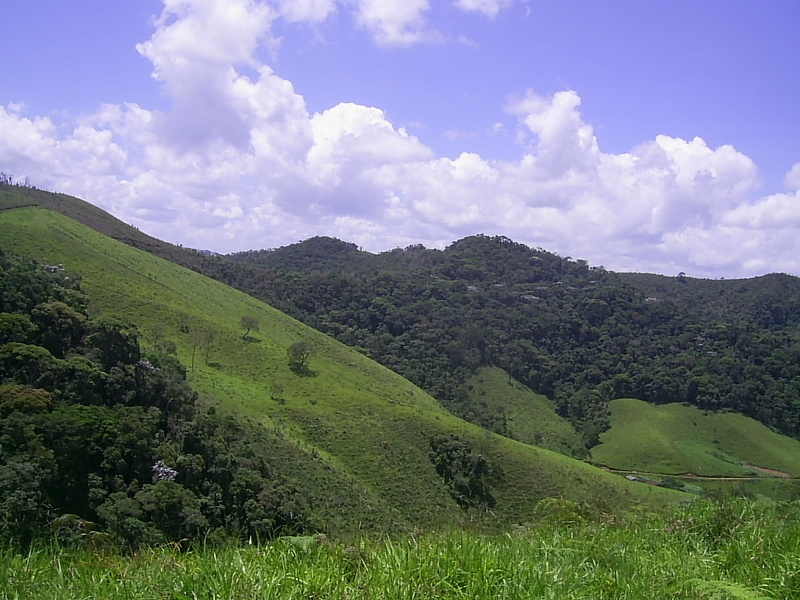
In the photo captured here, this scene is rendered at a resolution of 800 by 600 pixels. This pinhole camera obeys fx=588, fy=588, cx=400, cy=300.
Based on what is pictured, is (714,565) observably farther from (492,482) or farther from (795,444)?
(795,444)

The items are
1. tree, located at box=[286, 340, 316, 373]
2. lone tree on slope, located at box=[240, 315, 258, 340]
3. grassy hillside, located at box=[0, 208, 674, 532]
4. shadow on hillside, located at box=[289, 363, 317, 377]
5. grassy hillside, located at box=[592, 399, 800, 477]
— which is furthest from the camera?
grassy hillside, located at box=[592, 399, 800, 477]

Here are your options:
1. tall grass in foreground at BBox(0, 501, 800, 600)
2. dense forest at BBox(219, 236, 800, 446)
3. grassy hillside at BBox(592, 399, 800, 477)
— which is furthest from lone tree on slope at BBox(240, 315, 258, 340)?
tall grass in foreground at BBox(0, 501, 800, 600)

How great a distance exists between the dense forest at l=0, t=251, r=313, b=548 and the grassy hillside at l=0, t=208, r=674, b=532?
5.31 metres

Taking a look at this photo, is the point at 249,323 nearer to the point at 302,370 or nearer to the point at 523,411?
the point at 302,370

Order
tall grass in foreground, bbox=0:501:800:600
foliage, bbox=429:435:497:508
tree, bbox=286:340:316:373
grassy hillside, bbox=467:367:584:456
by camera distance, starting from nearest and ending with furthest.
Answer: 1. tall grass in foreground, bbox=0:501:800:600
2. foliage, bbox=429:435:497:508
3. tree, bbox=286:340:316:373
4. grassy hillside, bbox=467:367:584:456

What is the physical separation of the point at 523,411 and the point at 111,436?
85.7 metres

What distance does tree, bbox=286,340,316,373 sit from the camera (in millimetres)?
71325

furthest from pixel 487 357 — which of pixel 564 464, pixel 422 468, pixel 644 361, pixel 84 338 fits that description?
pixel 84 338

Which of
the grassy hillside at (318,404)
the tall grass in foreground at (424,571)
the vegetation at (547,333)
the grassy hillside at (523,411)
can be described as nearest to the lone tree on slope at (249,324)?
the grassy hillside at (318,404)

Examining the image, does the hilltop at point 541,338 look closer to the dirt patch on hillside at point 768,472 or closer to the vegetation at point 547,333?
the vegetation at point 547,333

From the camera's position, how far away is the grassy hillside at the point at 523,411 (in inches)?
3661

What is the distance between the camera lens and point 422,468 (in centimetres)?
5188

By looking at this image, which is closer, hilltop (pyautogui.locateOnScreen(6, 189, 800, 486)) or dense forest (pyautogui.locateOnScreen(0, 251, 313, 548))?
dense forest (pyautogui.locateOnScreen(0, 251, 313, 548))

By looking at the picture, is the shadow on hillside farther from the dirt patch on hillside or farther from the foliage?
the dirt patch on hillside
